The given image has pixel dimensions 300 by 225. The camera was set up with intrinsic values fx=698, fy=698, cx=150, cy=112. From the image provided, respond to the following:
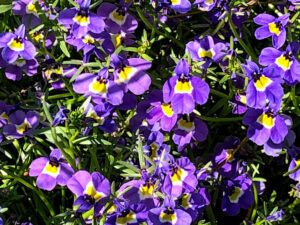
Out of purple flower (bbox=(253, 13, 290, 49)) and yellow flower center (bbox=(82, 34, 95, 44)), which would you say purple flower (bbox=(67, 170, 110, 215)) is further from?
purple flower (bbox=(253, 13, 290, 49))

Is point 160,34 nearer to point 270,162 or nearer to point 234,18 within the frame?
point 234,18

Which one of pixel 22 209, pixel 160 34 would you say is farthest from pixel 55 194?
pixel 160 34

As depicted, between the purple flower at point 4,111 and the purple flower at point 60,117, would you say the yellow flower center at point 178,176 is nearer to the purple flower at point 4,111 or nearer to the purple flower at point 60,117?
the purple flower at point 60,117

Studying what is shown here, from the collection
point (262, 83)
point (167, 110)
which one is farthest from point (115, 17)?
point (262, 83)

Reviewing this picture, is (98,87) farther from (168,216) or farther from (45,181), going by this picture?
(168,216)

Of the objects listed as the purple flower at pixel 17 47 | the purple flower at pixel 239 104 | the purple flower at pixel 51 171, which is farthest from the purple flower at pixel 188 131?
the purple flower at pixel 17 47

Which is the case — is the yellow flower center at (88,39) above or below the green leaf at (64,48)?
above
